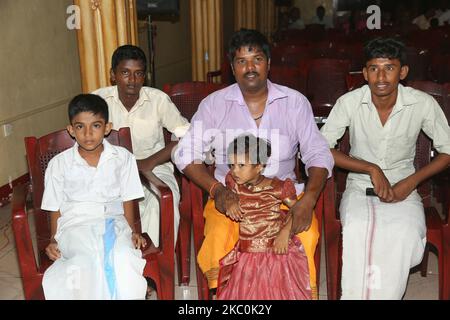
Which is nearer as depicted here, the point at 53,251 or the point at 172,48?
the point at 53,251

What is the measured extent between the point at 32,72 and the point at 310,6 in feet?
41.3

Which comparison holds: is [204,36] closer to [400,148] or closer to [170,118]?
[170,118]

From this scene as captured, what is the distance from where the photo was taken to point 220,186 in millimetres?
2445

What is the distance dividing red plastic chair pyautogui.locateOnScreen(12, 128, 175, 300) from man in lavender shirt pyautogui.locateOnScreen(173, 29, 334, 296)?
0.58 ft

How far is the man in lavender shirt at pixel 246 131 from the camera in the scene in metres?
2.39

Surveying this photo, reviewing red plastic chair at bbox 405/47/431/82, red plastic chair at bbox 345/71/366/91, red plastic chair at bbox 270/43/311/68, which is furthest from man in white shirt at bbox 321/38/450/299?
red plastic chair at bbox 270/43/311/68

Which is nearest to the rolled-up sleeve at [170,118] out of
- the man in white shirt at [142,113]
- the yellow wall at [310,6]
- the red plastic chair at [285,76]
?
the man in white shirt at [142,113]

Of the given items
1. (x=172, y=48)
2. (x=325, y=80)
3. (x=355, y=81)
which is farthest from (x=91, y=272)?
(x=172, y=48)

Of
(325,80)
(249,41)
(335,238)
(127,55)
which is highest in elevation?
(249,41)

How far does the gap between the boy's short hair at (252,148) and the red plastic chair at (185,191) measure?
52 cm

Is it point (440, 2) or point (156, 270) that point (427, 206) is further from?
point (440, 2)

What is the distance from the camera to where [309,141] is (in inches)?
101

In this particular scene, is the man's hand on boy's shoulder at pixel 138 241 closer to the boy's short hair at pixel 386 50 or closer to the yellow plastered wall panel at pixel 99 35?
the boy's short hair at pixel 386 50
